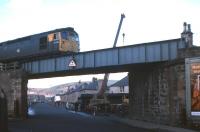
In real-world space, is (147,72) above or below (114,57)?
below

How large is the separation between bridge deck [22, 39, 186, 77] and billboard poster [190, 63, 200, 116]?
9771mm

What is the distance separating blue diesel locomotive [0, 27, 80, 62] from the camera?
6016 centimetres

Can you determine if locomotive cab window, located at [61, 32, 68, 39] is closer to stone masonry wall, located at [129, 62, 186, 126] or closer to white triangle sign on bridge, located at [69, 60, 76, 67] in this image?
white triangle sign on bridge, located at [69, 60, 76, 67]

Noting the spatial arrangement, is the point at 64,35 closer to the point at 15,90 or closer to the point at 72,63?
the point at 72,63

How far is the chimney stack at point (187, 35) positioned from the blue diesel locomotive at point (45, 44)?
52.4ft

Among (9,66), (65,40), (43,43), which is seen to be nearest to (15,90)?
(9,66)

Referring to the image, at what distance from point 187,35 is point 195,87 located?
12.0 m

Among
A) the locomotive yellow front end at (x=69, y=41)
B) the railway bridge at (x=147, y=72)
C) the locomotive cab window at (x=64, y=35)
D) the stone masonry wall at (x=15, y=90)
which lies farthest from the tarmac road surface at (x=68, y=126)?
the locomotive cab window at (x=64, y=35)

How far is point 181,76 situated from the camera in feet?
146

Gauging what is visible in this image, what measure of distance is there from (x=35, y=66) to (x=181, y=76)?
24500 mm

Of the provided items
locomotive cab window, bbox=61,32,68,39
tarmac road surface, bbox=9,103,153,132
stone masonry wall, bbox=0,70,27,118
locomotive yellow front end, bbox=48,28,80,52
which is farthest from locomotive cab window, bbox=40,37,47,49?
tarmac road surface, bbox=9,103,153,132

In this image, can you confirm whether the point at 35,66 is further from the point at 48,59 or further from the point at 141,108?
the point at 141,108

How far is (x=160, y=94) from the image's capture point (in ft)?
162

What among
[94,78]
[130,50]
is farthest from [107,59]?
[94,78]
